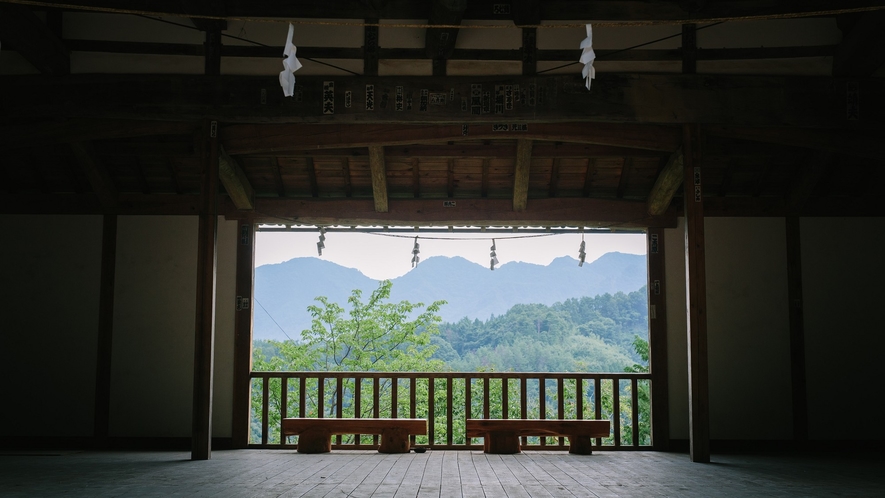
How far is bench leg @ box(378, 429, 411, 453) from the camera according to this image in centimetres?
755

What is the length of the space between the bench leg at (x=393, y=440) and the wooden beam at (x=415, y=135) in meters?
2.98

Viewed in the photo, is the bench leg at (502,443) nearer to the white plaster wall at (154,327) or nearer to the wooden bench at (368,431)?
the wooden bench at (368,431)

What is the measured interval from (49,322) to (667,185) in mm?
7031

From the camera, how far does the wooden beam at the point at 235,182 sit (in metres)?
7.23

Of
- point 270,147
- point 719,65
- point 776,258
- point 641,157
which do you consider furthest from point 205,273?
point 776,258

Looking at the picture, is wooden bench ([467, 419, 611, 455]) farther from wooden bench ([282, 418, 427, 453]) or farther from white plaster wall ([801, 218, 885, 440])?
white plaster wall ([801, 218, 885, 440])

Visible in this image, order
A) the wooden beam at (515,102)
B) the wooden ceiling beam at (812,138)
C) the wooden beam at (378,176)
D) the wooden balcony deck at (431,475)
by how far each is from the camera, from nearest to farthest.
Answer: the wooden balcony deck at (431,475) < the wooden beam at (515,102) < the wooden ceiling beam at (812,138) < the wooden beam at (378,176)

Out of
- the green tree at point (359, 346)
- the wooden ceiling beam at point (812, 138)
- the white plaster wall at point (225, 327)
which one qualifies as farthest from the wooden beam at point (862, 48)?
the green tree at point (359, 346)

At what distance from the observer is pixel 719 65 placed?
22.6ft

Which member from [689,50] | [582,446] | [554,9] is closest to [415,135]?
[554,9]

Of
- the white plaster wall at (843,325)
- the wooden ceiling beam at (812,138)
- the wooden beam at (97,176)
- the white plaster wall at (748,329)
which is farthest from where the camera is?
the white plaster wall at (748,329)

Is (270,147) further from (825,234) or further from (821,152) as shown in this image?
(825,234)

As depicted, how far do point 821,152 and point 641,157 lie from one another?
1.85 meters

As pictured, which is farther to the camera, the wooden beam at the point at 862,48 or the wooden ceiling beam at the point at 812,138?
the wooden ceiling beam at the point at 812,138
